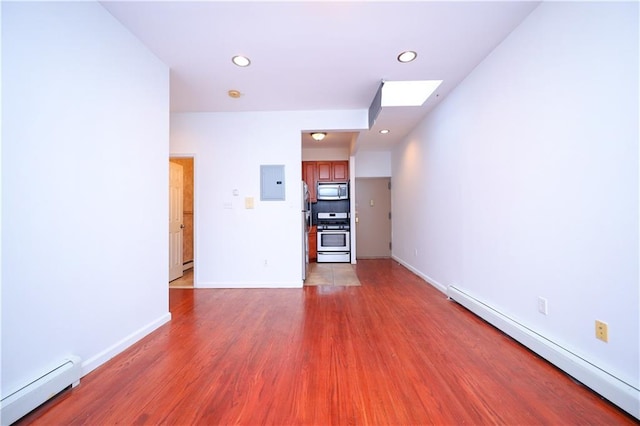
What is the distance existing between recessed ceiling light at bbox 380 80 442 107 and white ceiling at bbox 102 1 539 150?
12 cm

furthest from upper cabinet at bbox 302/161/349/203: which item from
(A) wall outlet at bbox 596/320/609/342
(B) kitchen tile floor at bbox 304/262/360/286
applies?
(A) wall outlet at bbox 596/320/609/342

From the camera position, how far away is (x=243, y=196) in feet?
11.3

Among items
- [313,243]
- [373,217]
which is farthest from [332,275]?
[373,217]

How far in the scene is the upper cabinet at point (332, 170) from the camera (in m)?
5.48

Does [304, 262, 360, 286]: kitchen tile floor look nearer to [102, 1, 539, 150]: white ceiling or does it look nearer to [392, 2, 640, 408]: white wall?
[392, 2, 640, 408]: white wall

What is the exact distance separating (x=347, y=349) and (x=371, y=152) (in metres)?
4.41

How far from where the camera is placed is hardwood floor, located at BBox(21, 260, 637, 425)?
121 centimetres

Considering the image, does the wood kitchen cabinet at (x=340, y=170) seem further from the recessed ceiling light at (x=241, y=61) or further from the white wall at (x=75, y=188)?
the white wall at (x=75, y=188)

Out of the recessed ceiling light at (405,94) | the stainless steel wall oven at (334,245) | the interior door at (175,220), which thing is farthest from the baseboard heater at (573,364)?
the interior door at (175,220)

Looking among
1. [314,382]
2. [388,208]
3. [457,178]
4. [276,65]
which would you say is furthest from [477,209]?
[388,208]

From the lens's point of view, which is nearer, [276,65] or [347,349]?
[347,349]

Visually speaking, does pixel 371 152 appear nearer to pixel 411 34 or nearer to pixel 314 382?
pixel 411 34

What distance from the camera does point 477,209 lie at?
2.38 m

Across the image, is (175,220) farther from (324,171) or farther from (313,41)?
(313,41)
